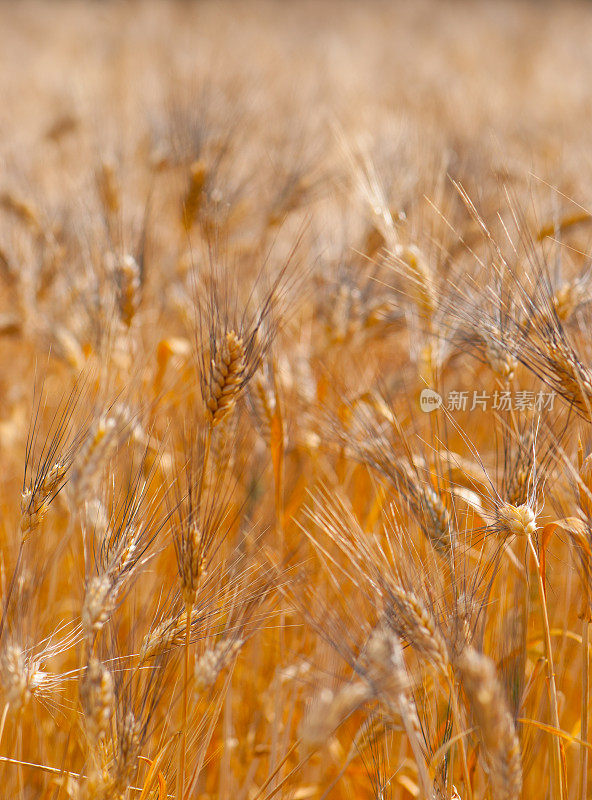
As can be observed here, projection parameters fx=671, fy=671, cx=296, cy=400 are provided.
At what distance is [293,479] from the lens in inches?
39.8

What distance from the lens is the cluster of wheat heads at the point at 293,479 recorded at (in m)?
0.55

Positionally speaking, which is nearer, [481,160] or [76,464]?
[76,464]

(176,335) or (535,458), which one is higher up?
(535,458)

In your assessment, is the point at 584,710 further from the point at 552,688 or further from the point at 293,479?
the point at 293,479

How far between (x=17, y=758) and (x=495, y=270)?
2.16 feet

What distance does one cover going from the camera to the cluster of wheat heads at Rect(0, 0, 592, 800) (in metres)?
0.55

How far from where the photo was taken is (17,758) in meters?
0.60

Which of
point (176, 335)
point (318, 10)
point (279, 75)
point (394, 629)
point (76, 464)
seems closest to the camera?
point (394, 629)

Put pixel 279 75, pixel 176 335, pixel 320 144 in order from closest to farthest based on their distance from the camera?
pixel 176 335 < pixel 320 144 < pixel 279 75

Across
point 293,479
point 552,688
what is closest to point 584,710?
point 552,688

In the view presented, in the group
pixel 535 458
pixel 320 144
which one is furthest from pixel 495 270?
pixel 320 144

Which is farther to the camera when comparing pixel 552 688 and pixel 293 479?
pixel 293 479

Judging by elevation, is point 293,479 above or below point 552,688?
below

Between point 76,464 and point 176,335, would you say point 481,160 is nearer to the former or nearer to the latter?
point 176,335
